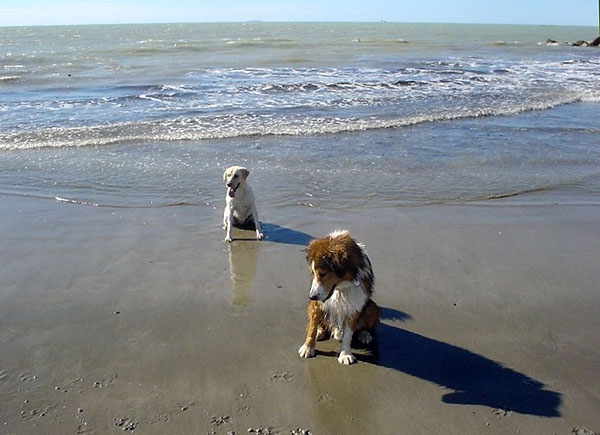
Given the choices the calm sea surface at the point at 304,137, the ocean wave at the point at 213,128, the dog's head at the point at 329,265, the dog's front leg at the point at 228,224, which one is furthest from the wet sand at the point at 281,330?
the ocean wave at the point at 213,128

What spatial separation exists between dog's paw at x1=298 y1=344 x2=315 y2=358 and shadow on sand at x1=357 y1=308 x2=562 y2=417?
1.34 feet

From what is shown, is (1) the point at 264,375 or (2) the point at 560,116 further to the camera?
(2) the point at 560,116

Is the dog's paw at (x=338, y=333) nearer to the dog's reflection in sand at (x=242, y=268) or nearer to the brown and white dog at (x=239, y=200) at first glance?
the dog's reflection in sand at (x=242, y=268)

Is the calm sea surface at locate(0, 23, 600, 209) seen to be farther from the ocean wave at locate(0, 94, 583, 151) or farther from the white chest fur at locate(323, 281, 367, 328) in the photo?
the white chest fur at locate(323, 281, 367, 328)

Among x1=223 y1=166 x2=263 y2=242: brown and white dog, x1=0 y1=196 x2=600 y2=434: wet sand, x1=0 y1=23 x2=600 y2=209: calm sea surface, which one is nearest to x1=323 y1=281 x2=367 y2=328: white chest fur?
x1=0 y1=196 x2=600 y2=434: wet sand

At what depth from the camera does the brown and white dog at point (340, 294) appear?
4.26m

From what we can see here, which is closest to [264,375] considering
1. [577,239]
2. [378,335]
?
[378,335]

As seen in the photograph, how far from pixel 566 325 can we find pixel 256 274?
3.00 meters

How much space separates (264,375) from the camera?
170 inches

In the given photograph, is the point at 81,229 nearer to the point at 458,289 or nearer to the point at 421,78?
the point at 458,289

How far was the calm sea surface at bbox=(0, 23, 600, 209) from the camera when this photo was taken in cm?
897

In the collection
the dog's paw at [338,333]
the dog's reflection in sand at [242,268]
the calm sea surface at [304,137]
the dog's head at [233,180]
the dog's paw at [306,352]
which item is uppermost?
the dog's head at [233,180]

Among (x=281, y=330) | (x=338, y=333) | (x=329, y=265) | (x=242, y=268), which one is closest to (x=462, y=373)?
(x=338, y=333)

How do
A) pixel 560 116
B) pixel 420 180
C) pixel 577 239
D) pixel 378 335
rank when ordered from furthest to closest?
pixel 560 116
pixel 420 180
pixel 577 239
pixel 378 335
